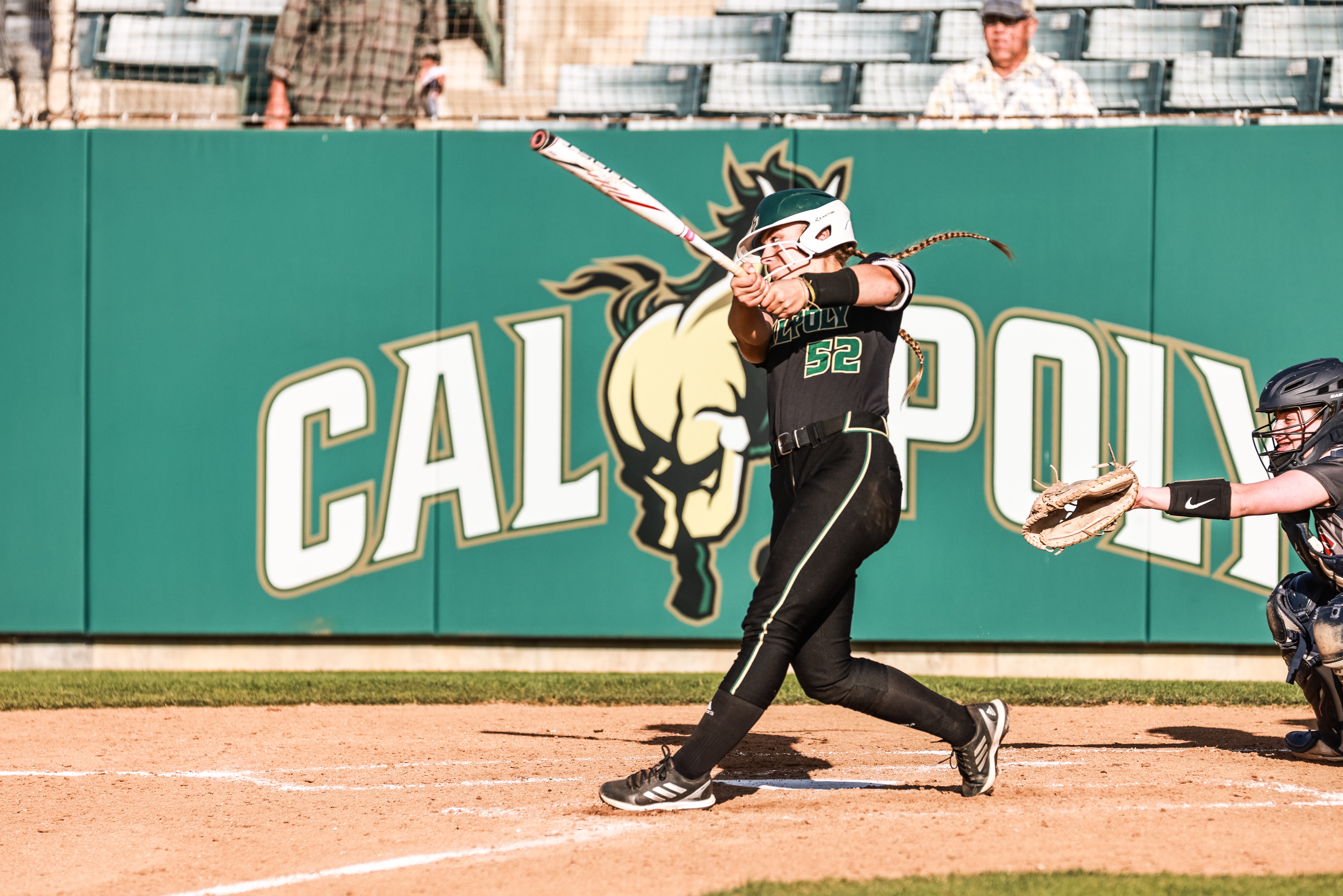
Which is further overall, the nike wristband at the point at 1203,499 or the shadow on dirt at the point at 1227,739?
the shadow on dirt at the point at 1227,739

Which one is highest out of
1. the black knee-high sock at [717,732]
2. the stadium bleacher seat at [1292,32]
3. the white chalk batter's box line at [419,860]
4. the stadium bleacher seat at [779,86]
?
the stadium bleacher seat at [1292,32]

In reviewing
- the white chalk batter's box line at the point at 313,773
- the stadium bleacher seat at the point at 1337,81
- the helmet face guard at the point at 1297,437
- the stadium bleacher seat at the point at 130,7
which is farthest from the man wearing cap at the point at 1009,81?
the stadium bleacher seat at the point at 130,7

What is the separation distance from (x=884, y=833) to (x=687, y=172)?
16.4 ft

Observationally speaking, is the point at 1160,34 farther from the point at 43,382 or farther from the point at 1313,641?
the point at 43,382

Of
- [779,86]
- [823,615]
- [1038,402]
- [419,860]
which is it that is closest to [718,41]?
[779,86]

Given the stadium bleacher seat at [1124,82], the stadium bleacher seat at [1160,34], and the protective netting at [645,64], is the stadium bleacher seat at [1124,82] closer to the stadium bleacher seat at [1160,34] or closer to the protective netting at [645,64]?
the protective netting at [645,64]

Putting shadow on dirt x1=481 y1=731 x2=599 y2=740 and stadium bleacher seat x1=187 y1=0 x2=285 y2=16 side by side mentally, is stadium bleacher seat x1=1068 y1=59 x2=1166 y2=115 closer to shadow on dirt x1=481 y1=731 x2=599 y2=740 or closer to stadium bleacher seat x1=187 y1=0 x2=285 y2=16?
stadium bleacher seat x1=187 y1=0 x2=285 y2=16

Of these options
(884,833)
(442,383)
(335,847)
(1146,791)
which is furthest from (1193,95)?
(335,847)

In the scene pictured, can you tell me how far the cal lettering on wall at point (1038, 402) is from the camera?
7961 millimetres

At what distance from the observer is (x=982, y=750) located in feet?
14.9

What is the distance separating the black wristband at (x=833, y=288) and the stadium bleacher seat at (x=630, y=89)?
670 centimetres

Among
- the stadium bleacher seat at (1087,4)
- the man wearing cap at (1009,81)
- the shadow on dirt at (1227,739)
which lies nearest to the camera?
the shadow on dirt at (1227,739)

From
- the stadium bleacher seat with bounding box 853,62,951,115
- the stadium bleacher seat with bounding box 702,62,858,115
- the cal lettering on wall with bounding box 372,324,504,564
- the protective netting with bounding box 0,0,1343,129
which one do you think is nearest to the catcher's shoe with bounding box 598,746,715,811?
the cal lettering on wall with bounding box 372,324,504,564

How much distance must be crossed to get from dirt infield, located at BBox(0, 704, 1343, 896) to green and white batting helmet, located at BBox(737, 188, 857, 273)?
Result: 6.09ft
